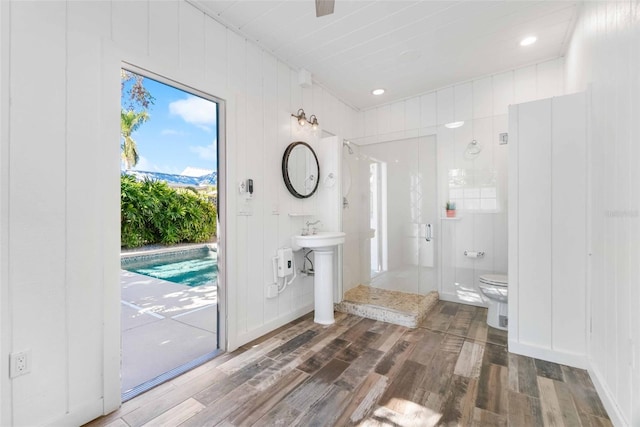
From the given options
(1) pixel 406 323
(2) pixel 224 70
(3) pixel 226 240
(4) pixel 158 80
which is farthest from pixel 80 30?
(1) pixel 406 323

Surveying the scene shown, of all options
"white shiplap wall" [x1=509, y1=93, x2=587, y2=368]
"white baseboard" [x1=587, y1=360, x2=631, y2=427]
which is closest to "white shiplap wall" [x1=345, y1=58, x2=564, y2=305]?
"white shiplap wall" [x1=509, y1=93, x2=587, y2=368]

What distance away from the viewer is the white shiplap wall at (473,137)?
9.80ft

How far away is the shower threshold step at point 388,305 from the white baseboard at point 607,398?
1.24 meters

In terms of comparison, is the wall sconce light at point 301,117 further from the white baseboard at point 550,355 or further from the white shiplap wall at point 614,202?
the white baseboard at point 550,355

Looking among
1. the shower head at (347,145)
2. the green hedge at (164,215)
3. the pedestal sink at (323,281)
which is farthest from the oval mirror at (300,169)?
the green hedge at (164,215)

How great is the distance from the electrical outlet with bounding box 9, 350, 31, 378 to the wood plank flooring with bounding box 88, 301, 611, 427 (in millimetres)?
485

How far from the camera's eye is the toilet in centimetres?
258

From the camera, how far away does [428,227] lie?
3.39 m

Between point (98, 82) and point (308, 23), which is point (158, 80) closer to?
point (98, 82)

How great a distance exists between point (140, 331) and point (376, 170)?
123 inches

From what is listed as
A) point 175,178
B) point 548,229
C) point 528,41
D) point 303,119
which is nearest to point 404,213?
point 548,229

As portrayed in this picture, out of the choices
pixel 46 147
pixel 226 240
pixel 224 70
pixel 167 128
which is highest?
pixel 167 128

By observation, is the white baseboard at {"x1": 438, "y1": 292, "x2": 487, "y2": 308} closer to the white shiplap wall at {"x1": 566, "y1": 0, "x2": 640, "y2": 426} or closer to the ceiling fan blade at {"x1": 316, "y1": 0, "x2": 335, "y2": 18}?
the white shiplap wall at {"x1": 566, "y1": 0, "x2": 640, "y2": 426}

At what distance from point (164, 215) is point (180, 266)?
1.16 m
